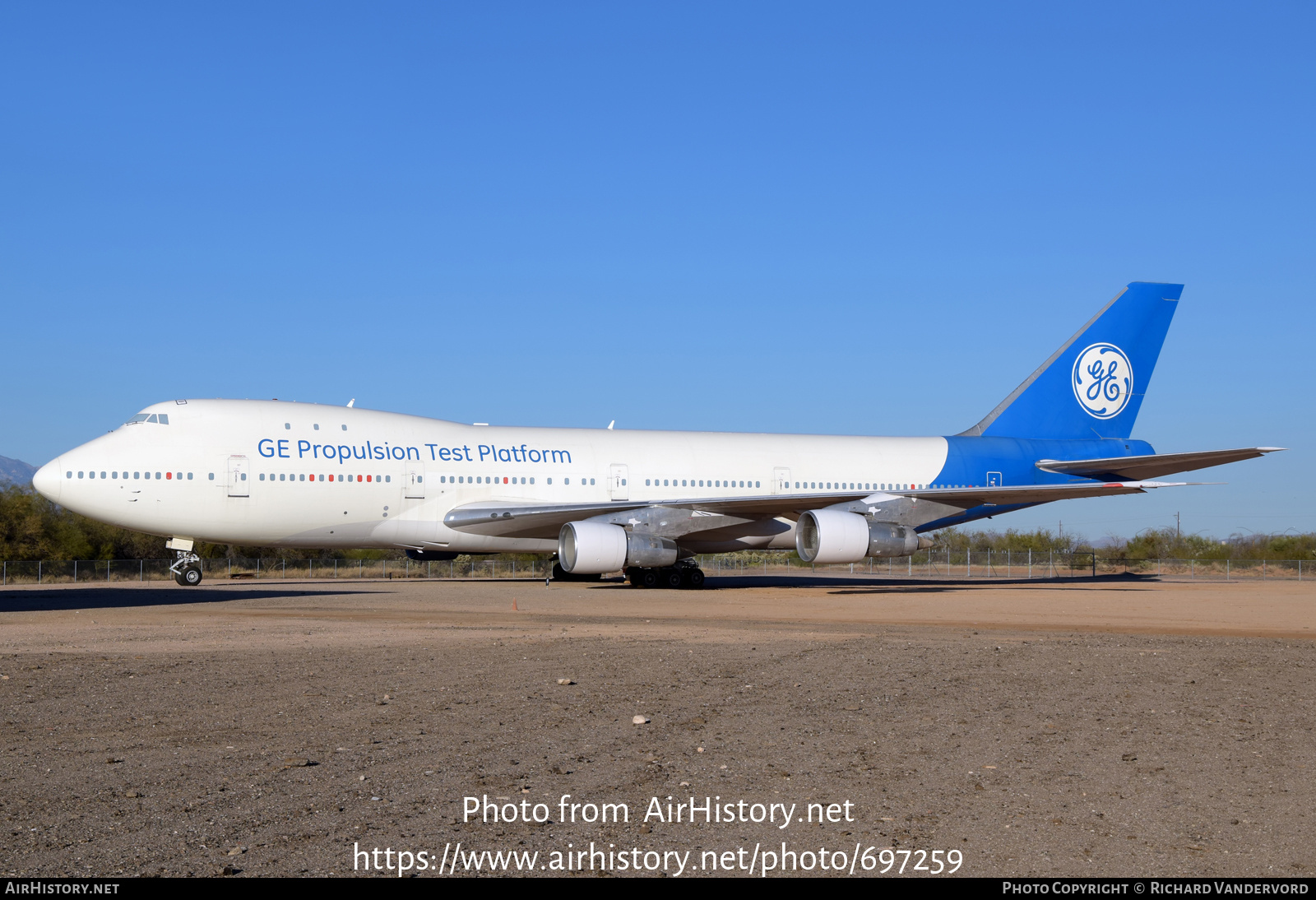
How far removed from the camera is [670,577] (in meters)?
26.0

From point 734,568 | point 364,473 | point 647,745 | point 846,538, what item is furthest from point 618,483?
point 734,568

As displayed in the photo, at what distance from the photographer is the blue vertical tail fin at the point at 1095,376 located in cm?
3084

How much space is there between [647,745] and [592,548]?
16.0m

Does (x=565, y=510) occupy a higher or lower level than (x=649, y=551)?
higher

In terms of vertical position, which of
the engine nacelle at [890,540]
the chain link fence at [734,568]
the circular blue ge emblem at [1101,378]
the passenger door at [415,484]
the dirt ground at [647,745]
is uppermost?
the circular blue ge emblem at [1101,378]

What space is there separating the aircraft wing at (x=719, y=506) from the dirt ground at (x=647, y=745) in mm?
9529

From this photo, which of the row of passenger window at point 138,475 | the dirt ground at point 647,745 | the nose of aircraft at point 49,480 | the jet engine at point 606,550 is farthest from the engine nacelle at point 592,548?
the nose of aircraft at point 49,480

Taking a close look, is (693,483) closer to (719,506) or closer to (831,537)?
(719,506)

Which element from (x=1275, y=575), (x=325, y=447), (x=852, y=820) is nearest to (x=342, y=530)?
(x=325, y=447)

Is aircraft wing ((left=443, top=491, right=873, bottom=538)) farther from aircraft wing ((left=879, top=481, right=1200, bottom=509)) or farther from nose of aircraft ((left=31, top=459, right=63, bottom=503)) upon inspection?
nose of aircraft ((left=31, top=459, right=63, bottom=503))

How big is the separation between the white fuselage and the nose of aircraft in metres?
0.03

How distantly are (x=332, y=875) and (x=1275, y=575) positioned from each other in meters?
49.1

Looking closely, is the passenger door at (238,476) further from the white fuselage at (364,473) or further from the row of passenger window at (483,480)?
the row of passenger window at (483,480)

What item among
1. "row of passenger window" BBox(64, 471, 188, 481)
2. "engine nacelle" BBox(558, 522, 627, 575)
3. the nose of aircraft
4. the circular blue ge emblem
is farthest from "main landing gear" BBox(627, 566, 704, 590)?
the circular blue ge emblem
